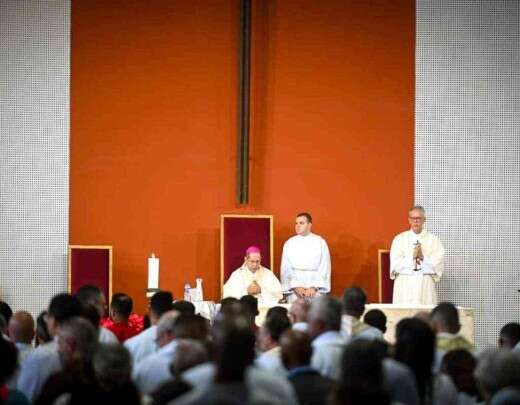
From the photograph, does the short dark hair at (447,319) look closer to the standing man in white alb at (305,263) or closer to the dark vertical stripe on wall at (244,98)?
the standing man in white alb at (305,263)

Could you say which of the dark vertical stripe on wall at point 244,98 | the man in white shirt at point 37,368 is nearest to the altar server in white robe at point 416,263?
the dark vertical stripe on wall at point 244,98

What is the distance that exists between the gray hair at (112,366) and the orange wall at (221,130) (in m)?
8.86

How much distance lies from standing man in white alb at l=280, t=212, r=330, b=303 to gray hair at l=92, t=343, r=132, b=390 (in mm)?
8423

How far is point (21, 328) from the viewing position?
658 cm

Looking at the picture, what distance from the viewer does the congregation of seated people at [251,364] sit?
4.20m

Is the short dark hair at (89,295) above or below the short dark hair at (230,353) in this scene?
below

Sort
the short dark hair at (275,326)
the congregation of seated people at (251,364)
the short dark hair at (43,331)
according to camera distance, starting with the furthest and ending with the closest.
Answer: the short dark hair at (43,331), the short dark hair at (275,326), the congregation of seated people at (251,364)

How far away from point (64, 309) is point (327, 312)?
4.93 ft

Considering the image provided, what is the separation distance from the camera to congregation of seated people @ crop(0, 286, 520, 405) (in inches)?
165

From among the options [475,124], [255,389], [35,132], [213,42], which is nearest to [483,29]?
[475,124]

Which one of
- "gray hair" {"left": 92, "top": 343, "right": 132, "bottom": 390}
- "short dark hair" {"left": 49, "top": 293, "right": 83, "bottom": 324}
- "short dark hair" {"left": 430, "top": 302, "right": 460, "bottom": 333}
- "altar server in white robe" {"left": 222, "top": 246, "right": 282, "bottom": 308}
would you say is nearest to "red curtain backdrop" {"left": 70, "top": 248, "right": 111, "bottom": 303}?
"altar server in white robe" {"left": 222, "top": 246, "right": 282, "bottom": 308}

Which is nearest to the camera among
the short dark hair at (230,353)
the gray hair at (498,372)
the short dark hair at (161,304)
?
the short dark hair at (230,353)

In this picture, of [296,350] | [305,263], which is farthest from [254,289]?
[296,350]

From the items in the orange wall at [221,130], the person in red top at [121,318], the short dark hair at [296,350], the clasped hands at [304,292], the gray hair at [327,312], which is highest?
the orange wall at [221,130]
